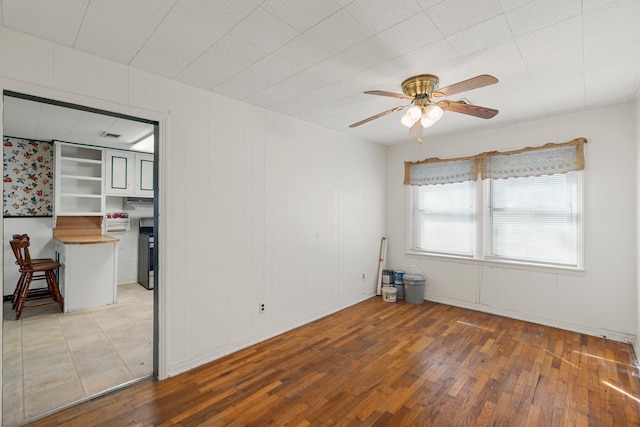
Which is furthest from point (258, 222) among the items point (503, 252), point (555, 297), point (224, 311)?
point (555, 297)

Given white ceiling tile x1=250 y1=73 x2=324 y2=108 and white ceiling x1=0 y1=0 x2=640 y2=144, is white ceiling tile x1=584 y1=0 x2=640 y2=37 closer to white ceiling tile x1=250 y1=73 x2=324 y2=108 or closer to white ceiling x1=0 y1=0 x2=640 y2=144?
white ceiling x1=0 y1=0 x2=640 y2=144

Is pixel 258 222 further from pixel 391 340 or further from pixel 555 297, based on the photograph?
pixel 555 297

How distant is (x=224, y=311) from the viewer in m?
2.85

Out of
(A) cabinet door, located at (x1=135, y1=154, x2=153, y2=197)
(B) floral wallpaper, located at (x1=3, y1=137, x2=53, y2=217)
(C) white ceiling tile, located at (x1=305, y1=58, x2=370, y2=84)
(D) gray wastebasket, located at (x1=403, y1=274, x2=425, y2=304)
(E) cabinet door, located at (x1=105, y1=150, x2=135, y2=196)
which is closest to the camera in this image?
(C) white ceiling tile, located at (x1=305, y1=58, x2=370, y2=84)

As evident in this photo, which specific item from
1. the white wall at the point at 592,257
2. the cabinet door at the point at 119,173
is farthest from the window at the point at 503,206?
the cabinet door at the point at 119,173

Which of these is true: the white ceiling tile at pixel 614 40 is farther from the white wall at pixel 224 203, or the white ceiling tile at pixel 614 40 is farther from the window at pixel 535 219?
the white wall at pixel 224 203

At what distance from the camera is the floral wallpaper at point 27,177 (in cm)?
461

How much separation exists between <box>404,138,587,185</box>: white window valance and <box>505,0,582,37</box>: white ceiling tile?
87.5 inches

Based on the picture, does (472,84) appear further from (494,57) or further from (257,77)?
(257,77)

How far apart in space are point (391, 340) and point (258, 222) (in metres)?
1.85

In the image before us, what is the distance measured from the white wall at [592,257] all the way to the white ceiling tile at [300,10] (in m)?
3.18

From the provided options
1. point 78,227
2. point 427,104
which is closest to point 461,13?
point 427,104

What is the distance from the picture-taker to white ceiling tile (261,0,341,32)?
158 centimetres

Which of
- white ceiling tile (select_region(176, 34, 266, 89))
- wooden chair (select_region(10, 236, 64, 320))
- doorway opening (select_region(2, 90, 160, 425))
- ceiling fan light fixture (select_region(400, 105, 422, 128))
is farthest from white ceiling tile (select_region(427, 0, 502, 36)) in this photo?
wooden chair (select_region(10, 236, 64, 320))
